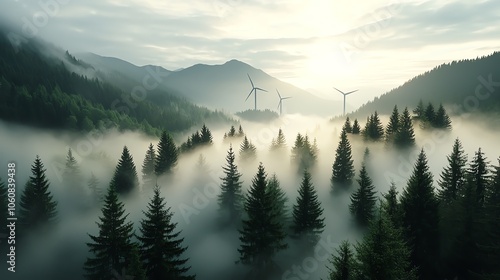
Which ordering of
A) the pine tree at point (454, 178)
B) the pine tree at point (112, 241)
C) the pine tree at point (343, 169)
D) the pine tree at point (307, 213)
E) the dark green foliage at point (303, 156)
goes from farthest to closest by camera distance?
the dark green foliage at point (303, 156)
the pine tree at point (343, 169)
the pine tree at point (454, 178)
the pine tree at point (307, 213)
the pine tree at point (112, 241)

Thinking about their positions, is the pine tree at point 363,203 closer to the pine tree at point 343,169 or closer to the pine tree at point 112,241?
the pine tree at point 343,169

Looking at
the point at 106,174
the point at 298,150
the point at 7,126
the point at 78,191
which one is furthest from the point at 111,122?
the point at 298,150

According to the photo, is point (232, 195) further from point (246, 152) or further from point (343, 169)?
point (343, 169)

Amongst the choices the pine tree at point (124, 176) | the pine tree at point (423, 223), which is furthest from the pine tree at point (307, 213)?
the pine tree at point (124, 176)

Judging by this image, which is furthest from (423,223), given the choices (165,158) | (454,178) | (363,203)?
(165,158)

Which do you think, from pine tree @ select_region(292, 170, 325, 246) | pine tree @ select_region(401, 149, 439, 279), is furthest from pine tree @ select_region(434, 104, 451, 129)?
pine tree @ select_region(401, 149, 439, 279)

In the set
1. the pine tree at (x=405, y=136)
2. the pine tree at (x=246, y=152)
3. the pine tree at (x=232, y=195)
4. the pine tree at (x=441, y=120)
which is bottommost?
the pine tree at (x=232, y=195)

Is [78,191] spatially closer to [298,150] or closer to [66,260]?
[66,260]
